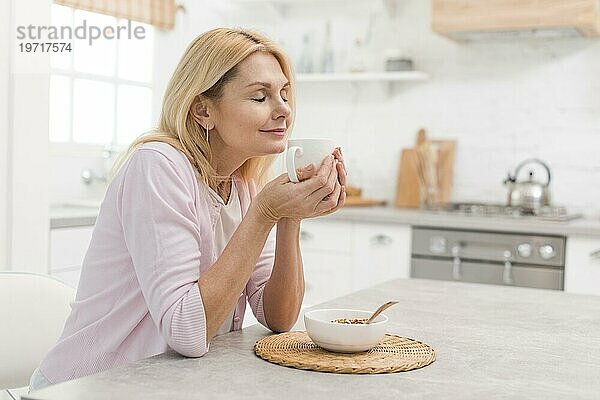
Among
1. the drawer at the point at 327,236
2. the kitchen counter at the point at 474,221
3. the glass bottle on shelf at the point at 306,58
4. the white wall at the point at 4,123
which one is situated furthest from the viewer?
the glass bottle on shelf at the point at 306,58

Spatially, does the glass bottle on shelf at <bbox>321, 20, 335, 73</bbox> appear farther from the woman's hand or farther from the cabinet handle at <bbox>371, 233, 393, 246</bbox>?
the woman's hand

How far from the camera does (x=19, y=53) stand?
2658mm

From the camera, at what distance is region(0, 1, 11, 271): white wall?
104 inches

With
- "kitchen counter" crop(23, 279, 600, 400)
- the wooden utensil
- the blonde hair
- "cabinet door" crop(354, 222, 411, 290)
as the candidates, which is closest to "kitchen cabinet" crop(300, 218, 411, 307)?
"cabinet door" crop(354, 222, 411, 290)

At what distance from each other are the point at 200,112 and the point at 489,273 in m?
2.44

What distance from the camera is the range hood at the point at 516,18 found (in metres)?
3.91

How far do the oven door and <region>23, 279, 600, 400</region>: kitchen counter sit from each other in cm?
179

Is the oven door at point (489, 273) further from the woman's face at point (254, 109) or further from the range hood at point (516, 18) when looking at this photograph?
the woman's face at point (254, 109)

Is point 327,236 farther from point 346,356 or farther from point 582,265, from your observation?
point 346,356

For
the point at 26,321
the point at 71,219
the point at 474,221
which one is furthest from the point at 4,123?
the point at 474,221

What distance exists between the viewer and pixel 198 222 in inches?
61.9

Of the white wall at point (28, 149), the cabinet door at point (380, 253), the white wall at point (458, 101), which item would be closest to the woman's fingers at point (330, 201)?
the white wall at point (28, 149)

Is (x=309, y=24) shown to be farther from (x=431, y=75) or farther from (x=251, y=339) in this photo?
(x=251, y=339)

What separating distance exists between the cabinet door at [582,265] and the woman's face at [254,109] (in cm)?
235
